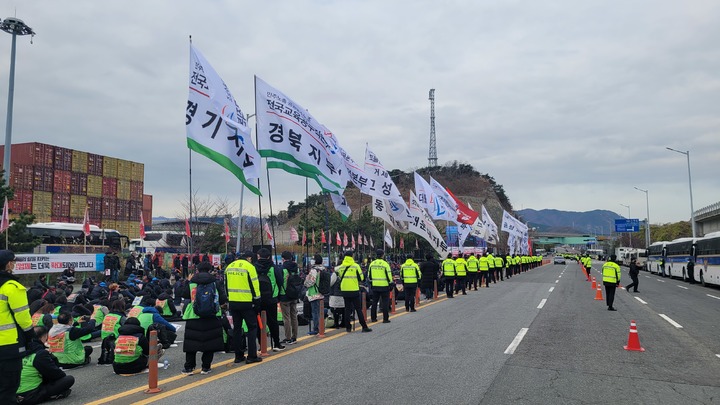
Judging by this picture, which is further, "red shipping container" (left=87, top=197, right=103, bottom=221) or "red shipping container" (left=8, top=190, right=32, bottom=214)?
"red shipping container" (left=87, top=197, right=103, bottom=221)

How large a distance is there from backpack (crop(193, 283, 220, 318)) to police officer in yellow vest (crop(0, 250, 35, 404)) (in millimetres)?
2511

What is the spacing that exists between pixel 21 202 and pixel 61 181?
380 cm

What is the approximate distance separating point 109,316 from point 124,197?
45204mm

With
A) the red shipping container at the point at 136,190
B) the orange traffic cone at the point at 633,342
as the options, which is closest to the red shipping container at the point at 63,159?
the red shipping container at the point at 136,190

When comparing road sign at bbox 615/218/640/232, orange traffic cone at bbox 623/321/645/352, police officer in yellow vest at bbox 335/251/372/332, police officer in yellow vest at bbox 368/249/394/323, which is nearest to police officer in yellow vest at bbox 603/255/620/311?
orange traffic cone at bbox 623/321/645/352

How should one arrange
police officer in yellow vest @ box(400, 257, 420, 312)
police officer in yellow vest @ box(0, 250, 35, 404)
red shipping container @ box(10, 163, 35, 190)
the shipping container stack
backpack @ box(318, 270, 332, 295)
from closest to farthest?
police officer in yellow vest @ box(0, 250, 35, 404), backpack @ box(318, 270, 332, 295), police officer in yellow vest @ box(400, 257, 420, 312), red shipping container @ box(10, 163, 35, 190), the shipping container stack

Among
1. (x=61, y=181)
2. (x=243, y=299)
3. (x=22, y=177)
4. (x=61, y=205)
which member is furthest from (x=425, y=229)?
(x=61, y=181)

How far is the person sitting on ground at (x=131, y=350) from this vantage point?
750 centimetres

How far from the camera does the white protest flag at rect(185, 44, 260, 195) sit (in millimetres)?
10125

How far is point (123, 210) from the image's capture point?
49.2m

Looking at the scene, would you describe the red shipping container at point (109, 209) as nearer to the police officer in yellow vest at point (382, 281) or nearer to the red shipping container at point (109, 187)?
the red shipping container at point (109, 187)

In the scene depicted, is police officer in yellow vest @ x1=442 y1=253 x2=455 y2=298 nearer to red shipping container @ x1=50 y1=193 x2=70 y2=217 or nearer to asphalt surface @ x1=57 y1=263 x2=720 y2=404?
asphalt surface @ x1=57 y1=263 x2=720 y2=404

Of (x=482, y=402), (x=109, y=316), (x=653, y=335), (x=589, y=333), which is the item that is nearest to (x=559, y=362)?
(x=482, y=402)

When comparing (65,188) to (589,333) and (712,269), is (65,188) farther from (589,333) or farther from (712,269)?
(712,269)
